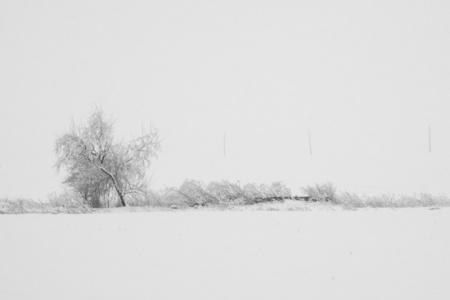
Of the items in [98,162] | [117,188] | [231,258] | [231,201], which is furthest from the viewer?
[98,162]

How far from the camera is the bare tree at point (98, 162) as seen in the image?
1263 centimetres

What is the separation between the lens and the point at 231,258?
5.70m

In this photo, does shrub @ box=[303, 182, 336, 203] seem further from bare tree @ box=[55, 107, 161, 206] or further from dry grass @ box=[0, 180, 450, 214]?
bare tree @ box=[55, 107, 161, 206]

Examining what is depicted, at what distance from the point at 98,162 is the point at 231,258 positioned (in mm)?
8215

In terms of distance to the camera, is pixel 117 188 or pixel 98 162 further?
pixel 98 162

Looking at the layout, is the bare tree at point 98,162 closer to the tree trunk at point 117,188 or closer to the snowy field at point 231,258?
the tree trunk at point 117,188

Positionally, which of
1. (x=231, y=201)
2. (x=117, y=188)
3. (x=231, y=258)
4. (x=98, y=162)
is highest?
(x=98, y=162)

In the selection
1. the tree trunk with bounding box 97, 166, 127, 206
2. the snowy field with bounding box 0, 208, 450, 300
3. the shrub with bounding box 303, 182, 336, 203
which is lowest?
the snowy field with bounding box 0, 208, 450, 300

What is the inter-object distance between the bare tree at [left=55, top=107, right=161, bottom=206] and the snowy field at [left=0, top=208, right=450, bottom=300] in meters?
3.68

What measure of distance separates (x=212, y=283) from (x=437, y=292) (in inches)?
94.7

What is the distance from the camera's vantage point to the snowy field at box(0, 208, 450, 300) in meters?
4.47

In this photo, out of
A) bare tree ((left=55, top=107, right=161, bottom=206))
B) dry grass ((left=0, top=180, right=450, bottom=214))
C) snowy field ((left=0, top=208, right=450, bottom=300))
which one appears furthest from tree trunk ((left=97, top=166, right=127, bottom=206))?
snowy field ((left=0, top=208, right=450, bottom=300))

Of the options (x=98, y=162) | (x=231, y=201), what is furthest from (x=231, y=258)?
(x=98, y=162)

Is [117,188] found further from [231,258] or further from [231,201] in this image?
[231,258]
